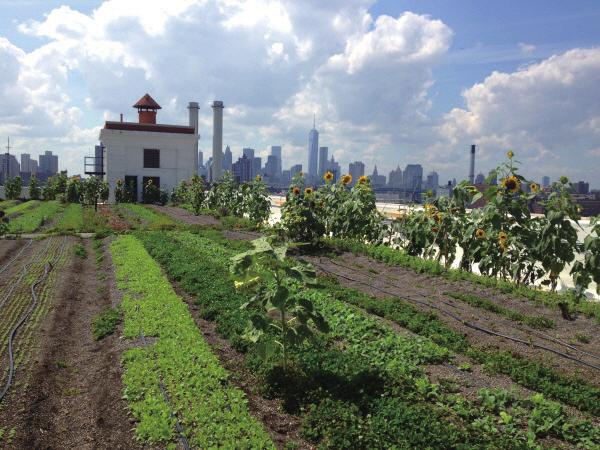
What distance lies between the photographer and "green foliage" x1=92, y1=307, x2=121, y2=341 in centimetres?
692

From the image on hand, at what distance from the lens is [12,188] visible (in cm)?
4228

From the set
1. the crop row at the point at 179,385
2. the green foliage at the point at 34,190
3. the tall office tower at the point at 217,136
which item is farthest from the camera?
the tall office tower at the point at 217,136

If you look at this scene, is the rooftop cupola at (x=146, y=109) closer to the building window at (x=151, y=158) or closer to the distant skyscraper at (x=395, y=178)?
the building window at (x=151, y=158)

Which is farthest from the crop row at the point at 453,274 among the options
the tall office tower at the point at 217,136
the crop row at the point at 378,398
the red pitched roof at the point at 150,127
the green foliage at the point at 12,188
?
the tall office tower at the point at 217,136

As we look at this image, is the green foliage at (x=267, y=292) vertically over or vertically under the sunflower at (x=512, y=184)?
under

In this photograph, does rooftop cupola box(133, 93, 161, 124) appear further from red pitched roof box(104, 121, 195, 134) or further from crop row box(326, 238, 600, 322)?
crop row box(326, 238, 600, 322)

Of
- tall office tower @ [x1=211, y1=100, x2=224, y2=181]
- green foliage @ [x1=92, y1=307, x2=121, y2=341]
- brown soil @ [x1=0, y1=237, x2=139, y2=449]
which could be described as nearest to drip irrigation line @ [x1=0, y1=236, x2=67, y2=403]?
brown soil @ [x1=0, y1=237, x2=139, y2=449]

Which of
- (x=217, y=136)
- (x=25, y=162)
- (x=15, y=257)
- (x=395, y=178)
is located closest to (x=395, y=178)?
(x=395, y=178)

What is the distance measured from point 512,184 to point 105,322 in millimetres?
7002

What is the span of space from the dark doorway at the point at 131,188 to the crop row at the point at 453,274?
26779mm

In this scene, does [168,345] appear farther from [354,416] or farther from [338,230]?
[338,230]

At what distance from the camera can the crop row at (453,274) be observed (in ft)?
25.0

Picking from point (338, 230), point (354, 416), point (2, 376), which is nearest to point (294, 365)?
point (354, 416)

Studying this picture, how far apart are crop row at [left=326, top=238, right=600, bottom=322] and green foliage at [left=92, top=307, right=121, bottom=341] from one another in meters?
5.83
